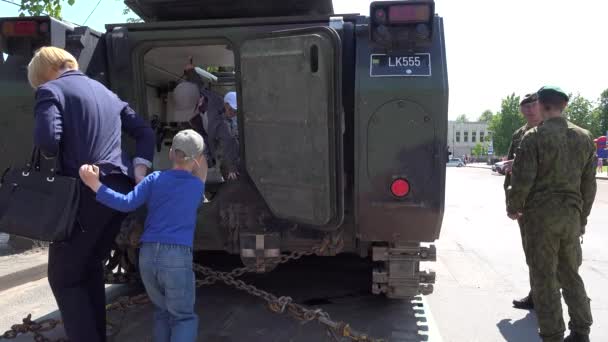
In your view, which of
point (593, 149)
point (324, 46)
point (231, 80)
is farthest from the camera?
point (231, 80)

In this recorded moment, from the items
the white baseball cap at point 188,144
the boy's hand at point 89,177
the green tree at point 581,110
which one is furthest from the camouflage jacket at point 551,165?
the green tree at point 581,110

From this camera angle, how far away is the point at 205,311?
4324mm

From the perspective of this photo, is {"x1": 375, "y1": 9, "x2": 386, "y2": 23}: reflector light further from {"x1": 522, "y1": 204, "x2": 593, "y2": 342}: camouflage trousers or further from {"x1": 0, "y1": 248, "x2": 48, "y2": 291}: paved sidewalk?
{"x1": 0, "y1": 248, "x2": 48, "y2": 291}: paved sidewalk

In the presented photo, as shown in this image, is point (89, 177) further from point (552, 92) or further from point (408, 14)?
point (552, 92)

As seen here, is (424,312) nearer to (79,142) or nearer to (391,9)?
(391,9)

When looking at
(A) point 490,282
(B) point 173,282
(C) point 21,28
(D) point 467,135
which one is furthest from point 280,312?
(D) point 467,135

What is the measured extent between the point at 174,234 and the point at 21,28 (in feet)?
7.01

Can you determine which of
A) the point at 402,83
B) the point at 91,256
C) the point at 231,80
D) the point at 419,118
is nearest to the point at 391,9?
the point at 402,83

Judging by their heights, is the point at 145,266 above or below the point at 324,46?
below

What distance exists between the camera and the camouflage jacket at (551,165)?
329 cm

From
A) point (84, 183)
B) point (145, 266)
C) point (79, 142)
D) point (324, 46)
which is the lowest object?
point (145, 266)

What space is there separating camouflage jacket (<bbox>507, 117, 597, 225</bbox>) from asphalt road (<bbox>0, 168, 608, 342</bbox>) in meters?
1.22

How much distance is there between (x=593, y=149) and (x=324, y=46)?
207 centimetres

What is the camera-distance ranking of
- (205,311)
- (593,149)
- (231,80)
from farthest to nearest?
(231,80) → (205,311) → (593,149)
